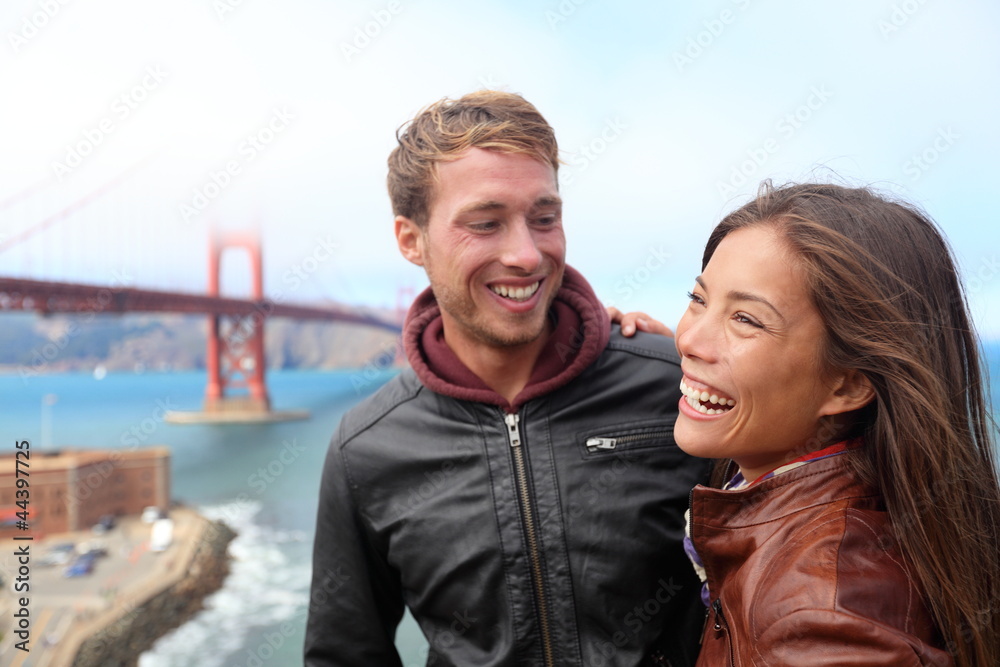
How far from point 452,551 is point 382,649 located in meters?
0.34

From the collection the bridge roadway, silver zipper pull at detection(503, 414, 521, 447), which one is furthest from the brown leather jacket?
the bridge roadway

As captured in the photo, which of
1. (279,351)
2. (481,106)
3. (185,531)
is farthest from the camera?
(279,351)

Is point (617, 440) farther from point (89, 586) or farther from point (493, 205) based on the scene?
point (89, 586)

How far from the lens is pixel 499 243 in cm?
135

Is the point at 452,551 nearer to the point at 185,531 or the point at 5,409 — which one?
the point at 185,531

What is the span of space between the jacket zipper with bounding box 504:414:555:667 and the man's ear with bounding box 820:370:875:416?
0.56 m

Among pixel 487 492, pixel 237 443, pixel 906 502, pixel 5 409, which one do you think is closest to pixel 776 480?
pixel 906 502

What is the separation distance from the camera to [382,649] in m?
1.49

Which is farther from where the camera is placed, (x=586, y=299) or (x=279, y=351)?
(x=279, y=351)

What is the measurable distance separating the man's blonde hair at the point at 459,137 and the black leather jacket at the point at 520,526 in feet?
1.28

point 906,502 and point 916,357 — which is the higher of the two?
point 916,357

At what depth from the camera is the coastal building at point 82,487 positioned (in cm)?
1592

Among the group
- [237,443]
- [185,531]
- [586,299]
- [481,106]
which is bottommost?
[185,531]

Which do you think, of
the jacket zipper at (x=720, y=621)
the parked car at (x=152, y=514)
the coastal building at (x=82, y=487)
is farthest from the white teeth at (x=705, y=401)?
the parked car at (x=152, y=514)
